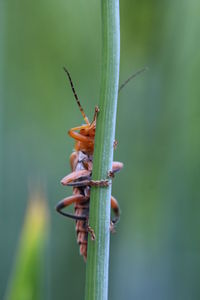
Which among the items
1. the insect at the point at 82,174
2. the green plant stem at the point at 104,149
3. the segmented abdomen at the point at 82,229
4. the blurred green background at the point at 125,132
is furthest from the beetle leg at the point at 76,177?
the green plant stem at the point at 104,149

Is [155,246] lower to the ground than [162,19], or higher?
lower

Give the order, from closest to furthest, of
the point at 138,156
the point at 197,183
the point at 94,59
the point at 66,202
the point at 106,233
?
the point at 106,233 < the point at 66,202 < the point at 197,183 < the point at 138,156 < the point at 94,59

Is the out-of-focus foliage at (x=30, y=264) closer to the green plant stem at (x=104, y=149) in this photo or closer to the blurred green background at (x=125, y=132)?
the green plant stem at (x=104, y=149)

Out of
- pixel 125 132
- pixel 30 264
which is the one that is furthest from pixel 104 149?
pixel 125 132

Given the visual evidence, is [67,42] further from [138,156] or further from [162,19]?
[138,156]

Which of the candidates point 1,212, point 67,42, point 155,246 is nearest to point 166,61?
point 67,42

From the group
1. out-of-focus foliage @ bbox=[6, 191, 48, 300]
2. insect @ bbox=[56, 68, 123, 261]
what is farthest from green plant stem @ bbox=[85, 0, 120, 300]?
insect @ bbox=[56, 68, 123, 261]
